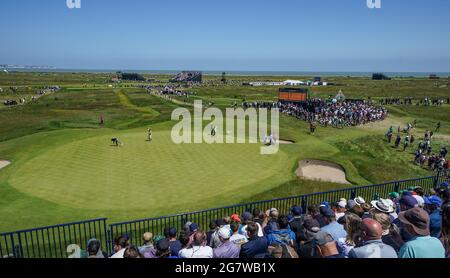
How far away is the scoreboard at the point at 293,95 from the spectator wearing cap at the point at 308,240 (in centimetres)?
5212

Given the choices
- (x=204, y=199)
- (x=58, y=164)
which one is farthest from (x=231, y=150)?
(x=58, y=164)

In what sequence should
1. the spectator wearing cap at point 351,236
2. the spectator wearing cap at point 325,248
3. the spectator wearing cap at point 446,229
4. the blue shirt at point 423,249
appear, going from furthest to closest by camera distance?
the spectator wearing cap at point 351,236 < the spectator wearing cap at point 325,248 < the spectator wearing cap at point 446,229 < the blue shirt at point 423,249

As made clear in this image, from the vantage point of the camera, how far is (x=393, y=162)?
2919 centimetres

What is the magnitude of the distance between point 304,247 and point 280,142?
29.7 metres

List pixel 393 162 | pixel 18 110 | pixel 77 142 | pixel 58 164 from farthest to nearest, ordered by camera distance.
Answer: pixel 18 110
pixel 77 142
pixel 393 162
pixel 58 164

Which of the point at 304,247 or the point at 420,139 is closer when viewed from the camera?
the point at 304,247

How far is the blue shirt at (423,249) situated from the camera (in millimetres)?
5348

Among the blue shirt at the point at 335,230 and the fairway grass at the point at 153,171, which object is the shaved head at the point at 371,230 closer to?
the blue shirt at the point at 335,230

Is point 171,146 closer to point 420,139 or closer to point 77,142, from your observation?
point 77,142

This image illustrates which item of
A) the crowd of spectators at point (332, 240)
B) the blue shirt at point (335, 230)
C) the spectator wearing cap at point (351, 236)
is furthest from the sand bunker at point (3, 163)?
the spectator wearing cap at point (351, 236)

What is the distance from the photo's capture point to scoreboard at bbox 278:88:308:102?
57.3 m

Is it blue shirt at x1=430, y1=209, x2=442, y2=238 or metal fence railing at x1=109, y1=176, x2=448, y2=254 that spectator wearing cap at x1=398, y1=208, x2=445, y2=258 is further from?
metal fence railing at x1=109, y1=176, x2=448, y2=254

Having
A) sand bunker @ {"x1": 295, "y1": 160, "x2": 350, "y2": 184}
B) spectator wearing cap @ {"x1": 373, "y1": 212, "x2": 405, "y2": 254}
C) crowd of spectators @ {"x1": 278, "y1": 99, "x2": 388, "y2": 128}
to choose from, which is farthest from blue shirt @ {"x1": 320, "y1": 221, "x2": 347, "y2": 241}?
crowd of spectators @ {"x1": 278, "y1": 99, "x2": 388, "y2": 128}

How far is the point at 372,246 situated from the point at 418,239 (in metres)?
0.77
